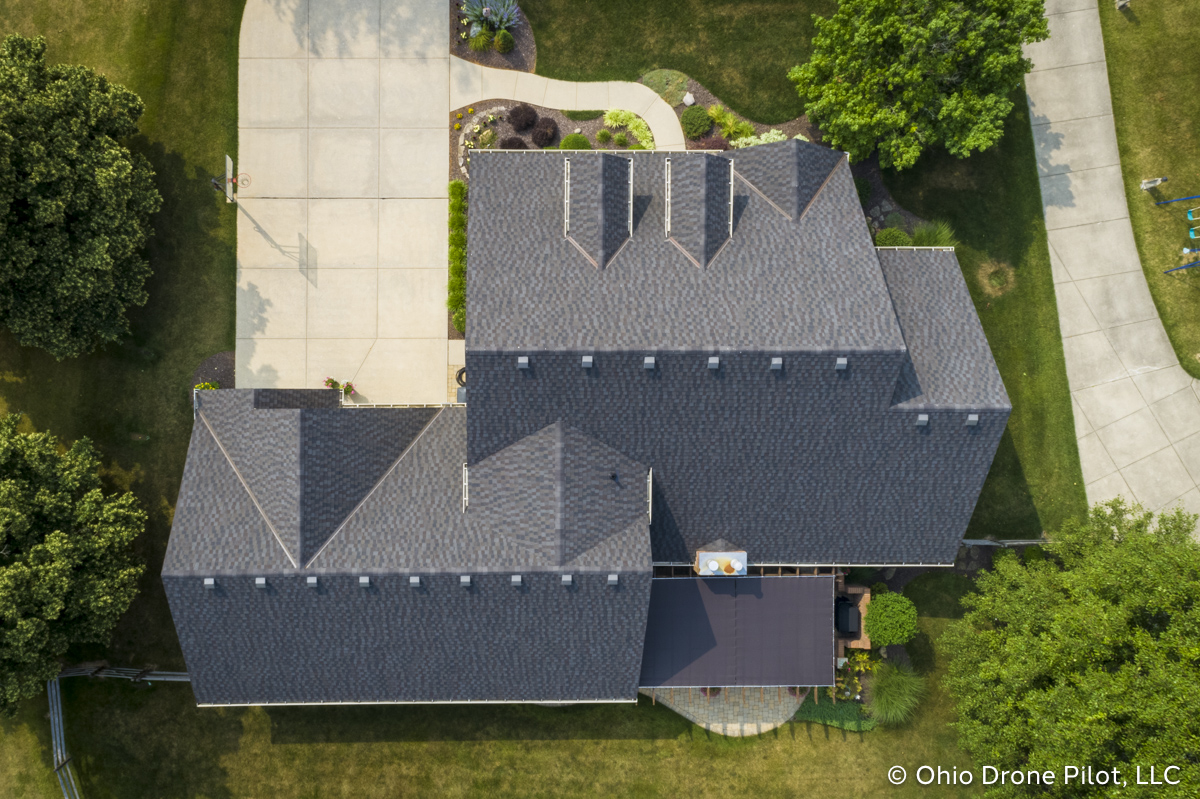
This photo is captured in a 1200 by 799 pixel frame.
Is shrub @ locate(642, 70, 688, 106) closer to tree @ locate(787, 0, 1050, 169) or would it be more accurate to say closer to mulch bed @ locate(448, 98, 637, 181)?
mulch bed @ locate(448, 98, 637, 181)

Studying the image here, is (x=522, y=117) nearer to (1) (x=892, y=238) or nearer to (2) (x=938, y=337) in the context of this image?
(1) (x=892, y=238)

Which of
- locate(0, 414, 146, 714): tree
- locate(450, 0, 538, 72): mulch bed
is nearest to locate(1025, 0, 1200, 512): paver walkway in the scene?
locate(450, 0, 538, 72): mulch bed

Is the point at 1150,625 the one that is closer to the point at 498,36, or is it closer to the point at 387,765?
the point at 387,765

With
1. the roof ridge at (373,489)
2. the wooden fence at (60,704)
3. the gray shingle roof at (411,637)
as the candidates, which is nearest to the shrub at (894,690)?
the gray shingle roof at (411,637)

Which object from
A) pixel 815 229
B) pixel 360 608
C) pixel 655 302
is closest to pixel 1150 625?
pixel 815 229

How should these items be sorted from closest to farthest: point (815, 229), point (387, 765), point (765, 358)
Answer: point (765, 358) < point (815, 229) < point (387, 765)

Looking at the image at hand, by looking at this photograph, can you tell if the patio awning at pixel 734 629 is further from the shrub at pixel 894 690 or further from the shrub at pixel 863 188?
the shrub at pixel 863 188
